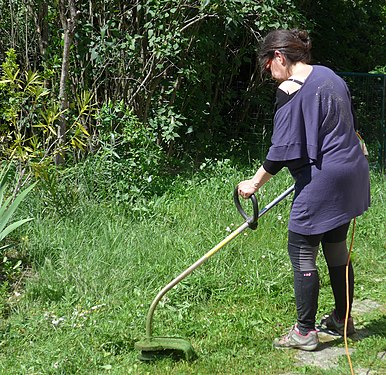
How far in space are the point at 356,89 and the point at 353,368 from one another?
17.5 feet

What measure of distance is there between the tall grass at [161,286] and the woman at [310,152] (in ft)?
2.13

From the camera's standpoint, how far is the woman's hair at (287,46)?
3953 mm

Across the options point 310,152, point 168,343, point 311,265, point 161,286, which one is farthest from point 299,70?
point 161,286

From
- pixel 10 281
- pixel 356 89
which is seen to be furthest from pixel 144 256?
pixel 356 89

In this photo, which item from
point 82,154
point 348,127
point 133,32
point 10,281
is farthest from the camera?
point 133,32

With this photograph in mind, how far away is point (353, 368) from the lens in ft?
13.2

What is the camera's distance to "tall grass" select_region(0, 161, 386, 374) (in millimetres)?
4109

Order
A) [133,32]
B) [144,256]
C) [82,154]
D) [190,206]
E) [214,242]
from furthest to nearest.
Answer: [133,32] < [82,154] < [190,206] < [214,242] < [144,256]

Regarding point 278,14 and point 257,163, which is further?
point 257,163

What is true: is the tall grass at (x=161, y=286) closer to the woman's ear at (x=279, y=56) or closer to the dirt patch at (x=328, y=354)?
the dirt patch at (x=328, y=354)

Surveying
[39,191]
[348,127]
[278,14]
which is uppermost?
[278,14]

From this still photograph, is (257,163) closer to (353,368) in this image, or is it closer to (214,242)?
(214,242)

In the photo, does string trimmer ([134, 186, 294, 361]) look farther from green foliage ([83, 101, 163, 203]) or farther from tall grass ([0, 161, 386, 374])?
green foliage ([83, 101, 163, 203])

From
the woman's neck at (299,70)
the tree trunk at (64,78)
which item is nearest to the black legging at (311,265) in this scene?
the woman's neck at (299,70)
